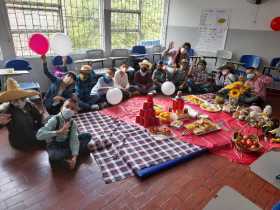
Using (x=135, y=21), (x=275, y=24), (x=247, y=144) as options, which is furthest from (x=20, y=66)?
(x=275, y=24)

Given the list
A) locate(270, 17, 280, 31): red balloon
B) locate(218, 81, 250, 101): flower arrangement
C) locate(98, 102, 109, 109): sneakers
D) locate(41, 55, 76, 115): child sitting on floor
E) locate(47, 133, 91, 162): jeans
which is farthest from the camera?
locate(270, 17, 280, 31): red balloon

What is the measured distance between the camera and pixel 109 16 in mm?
5188

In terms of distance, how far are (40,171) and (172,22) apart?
611 centimetres

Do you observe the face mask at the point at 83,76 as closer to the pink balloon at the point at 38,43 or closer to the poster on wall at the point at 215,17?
the pink balloon at the point at 38,43

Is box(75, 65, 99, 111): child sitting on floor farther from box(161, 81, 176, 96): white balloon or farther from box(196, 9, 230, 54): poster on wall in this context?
box(196, 9, 230, 54): poster on wall

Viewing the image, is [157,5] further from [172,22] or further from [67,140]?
[67,140]

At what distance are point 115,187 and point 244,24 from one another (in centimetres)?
533

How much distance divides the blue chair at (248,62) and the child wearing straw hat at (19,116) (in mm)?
4794

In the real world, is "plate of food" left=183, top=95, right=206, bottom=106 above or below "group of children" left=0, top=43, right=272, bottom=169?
below

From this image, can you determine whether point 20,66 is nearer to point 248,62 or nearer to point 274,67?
point 248,62

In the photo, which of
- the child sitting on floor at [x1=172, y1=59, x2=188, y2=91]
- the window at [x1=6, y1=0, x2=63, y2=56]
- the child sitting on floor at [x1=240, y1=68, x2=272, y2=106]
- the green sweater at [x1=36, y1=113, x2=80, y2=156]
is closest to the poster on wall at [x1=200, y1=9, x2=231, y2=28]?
the child sitting on floor at [x1=172, y1=59, x2=188, y2=91]

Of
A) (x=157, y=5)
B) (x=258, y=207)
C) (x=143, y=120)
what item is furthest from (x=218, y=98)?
(x=157, y=5)

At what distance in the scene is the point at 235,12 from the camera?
536cm

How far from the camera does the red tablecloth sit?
2587 mm
